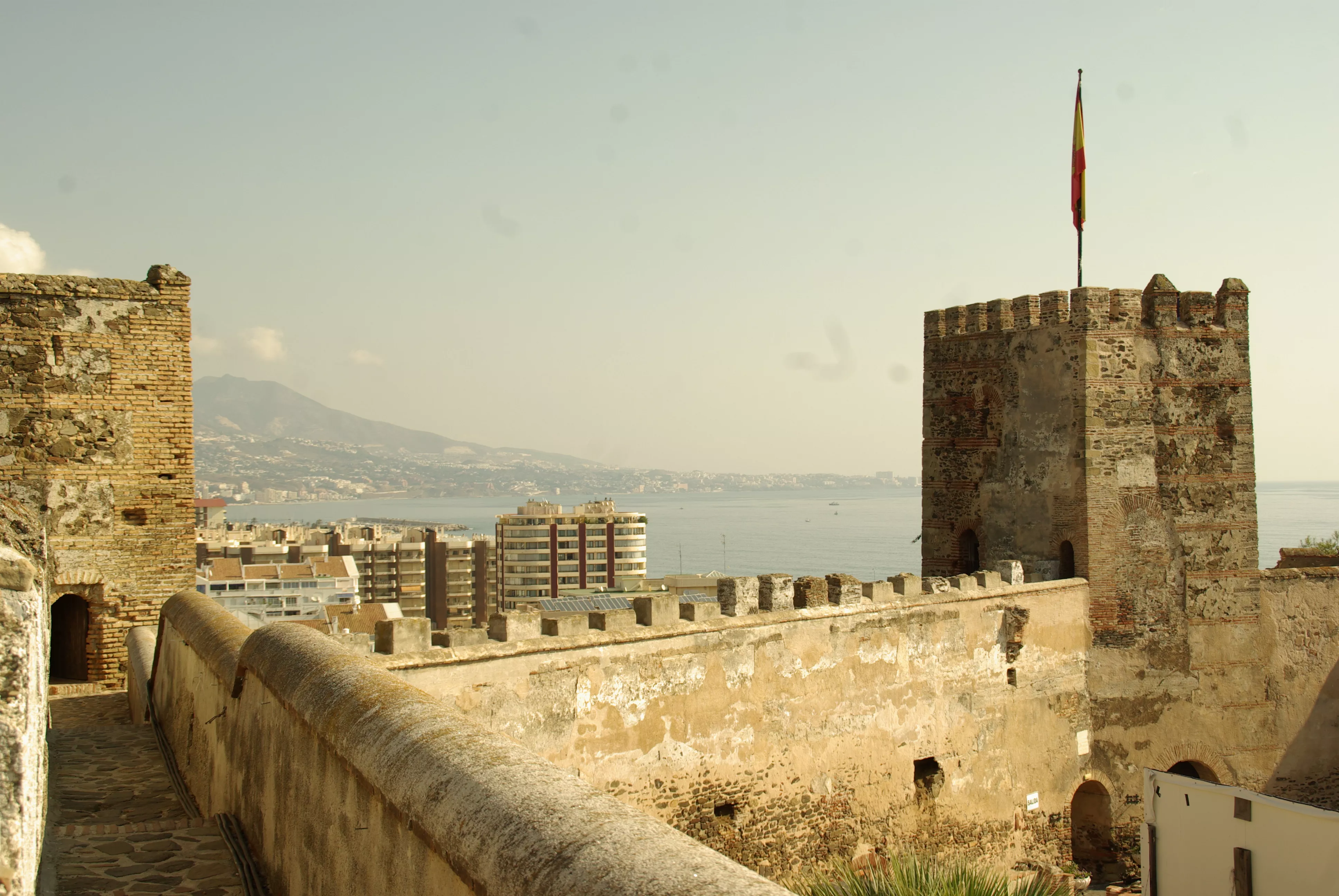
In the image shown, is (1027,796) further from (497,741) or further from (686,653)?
(497,741)

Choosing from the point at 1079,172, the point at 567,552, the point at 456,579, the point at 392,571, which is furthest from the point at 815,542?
the point at 1079,172

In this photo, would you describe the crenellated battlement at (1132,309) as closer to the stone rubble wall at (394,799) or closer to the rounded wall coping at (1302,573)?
the rounded wall coping at (1302,573)

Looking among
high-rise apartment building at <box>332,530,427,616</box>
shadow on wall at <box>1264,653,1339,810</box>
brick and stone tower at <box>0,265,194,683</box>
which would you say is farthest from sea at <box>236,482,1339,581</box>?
brick and stone tower at <box>0,265,194,683</box>

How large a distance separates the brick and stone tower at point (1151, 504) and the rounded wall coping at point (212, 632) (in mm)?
10600

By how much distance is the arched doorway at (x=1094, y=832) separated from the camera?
1392 centimetres

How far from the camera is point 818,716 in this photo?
11516mm

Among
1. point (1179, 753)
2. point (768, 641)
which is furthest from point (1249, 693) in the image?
point (768, 641)

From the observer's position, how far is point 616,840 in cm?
240

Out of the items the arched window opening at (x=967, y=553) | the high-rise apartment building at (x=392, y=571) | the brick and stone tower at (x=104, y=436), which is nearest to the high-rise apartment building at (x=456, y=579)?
the high-rise apartment building at (x=392, y=571)

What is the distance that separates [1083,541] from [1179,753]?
3138 millimetres

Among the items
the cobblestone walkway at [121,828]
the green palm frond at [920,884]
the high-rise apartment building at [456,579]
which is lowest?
the high-rise apartment building at [456,579]

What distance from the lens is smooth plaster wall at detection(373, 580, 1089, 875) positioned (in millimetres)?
9328

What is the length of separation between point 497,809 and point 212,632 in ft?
14.8

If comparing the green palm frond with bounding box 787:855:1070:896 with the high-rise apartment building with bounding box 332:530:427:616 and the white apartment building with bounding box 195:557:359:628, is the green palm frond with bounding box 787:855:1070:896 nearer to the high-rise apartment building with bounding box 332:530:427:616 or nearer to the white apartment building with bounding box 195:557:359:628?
the white apartment building with bounding box 195:557:359:628
